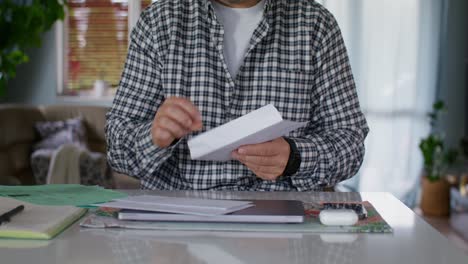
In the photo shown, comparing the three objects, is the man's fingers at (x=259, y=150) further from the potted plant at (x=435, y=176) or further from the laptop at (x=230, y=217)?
the potted plant at (x=435, y=176)

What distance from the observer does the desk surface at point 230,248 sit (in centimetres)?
73

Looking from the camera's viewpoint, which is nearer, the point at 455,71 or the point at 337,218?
the point at 337,218

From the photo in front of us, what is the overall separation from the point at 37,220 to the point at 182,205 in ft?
0.67

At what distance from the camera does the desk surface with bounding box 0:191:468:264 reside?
73 centimetres

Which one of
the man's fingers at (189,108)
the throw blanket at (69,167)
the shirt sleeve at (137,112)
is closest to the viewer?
the man's fingers at (189,108)

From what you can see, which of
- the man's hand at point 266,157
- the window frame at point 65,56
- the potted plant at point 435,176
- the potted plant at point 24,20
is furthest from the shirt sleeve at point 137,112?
the window frame at point 65,56

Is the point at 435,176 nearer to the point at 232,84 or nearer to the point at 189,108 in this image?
the point at 232,84

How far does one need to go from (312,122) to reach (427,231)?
24.0 inches

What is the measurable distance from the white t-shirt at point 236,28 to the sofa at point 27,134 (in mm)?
2774

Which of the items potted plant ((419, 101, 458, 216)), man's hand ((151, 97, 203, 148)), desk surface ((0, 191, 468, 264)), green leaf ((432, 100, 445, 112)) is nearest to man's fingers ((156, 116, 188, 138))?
man's hand ((151, 97, 203, 148))

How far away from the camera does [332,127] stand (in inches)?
55.8

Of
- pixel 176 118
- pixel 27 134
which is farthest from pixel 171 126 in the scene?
pixel 27 134

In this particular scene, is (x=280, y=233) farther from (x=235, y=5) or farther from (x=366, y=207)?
(x=235, y=5)

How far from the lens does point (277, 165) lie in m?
1.13
